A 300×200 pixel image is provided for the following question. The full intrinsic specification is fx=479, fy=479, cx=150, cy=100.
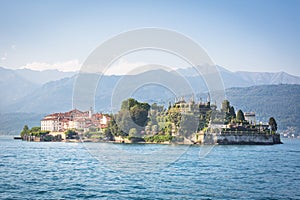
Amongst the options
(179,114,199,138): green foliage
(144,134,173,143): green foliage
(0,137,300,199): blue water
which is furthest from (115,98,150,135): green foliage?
(0,137,300,199): blue water

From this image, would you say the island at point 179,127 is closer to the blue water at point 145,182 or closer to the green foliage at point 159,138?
the green foliage at point 159,138

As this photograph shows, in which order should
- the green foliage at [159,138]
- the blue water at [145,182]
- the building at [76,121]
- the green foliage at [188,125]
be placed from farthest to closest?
the building at [76,121] < the green foliage at [159,138] < the green foliage at [188,125] < the blue water at [145,182]

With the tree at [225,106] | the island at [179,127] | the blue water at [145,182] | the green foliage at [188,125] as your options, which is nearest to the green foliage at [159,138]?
the island at [179,127]

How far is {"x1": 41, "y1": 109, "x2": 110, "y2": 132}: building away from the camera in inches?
3596

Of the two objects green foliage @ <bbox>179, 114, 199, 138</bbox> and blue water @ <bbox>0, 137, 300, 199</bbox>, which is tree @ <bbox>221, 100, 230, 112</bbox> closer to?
green foliage @ <bbox>179, 114, 199, 138</bbox>

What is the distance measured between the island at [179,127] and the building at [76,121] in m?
3.76

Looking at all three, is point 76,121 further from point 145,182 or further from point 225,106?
point 145,182

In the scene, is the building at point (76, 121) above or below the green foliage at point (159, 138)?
above

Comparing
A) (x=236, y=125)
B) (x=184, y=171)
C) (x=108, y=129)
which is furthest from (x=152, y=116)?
(x=184, y=171)

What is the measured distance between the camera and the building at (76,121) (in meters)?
91.3

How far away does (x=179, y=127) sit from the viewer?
67.2m

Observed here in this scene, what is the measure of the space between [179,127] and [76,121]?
108 ft

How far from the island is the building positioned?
3765 millimetres

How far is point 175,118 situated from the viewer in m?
67.8
